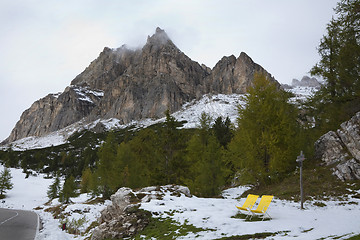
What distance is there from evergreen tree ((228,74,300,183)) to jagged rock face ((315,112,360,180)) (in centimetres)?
256

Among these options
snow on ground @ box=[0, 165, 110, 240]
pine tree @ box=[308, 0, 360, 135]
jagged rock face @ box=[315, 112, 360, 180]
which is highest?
pine tree @ box=[308, 0, 360, 135]

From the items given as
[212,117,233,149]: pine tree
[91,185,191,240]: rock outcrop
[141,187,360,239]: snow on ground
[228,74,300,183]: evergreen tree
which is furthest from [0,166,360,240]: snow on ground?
[212,117,233,149]: pine tree

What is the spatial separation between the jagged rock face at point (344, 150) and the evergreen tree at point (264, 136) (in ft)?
8.38

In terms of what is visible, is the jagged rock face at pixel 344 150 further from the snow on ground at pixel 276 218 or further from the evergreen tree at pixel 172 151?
the evergreen tree at pixel 172 151

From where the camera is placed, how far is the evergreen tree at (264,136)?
671 inches

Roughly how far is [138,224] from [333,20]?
22360 millimetres

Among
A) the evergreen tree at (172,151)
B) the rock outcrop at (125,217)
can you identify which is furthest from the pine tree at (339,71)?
the rock outcrop at (125,217)

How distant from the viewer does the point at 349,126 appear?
16906 millimetres

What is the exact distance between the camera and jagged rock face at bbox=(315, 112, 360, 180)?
15.3 metres

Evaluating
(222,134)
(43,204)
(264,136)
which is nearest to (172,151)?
(264,136)

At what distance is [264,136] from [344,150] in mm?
5915

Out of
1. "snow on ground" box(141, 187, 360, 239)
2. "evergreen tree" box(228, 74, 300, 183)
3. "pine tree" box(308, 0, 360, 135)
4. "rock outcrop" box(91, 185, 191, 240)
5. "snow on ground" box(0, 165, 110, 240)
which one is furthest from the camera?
"snow on ground" box(0, 165, 110, 240)

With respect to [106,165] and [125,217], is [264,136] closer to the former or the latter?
[125,217]

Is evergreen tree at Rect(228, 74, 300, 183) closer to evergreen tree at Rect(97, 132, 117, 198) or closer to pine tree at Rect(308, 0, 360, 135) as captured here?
pine tree at Rect(308, 0, 360, 135)
